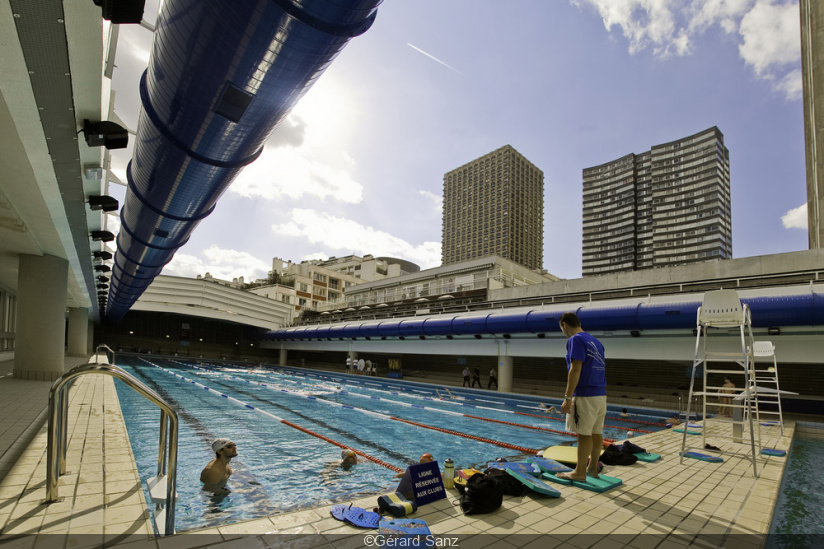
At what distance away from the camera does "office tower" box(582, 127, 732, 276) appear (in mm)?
87500

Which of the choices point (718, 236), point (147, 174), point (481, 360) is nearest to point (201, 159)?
point (147, 174)

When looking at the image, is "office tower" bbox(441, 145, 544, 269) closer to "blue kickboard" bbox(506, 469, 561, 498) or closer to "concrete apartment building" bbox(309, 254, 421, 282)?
"concrete apartment building" bbox(309, 254, 421, 282)

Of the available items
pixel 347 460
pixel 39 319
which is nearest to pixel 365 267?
pixel 39 319

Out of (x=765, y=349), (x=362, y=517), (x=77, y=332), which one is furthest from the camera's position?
(x=77, y=332)

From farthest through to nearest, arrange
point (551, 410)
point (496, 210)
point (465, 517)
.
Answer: point (496, 210)
point (551, 410)
point (465, 517)

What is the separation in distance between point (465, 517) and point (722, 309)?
13.1 feet

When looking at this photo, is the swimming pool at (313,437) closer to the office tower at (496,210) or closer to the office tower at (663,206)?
the office tower at (663,206)

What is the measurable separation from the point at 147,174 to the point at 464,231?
392ft

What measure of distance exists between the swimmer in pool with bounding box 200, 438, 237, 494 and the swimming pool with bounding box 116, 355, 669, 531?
113 mm

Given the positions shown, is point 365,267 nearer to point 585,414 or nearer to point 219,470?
point 219,470

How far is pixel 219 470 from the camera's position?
4.45 meters

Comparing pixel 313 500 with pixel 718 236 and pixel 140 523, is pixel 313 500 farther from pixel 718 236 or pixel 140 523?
pixel 718 236

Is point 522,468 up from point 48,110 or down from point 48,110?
down

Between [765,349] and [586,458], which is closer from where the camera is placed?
[586,458]
